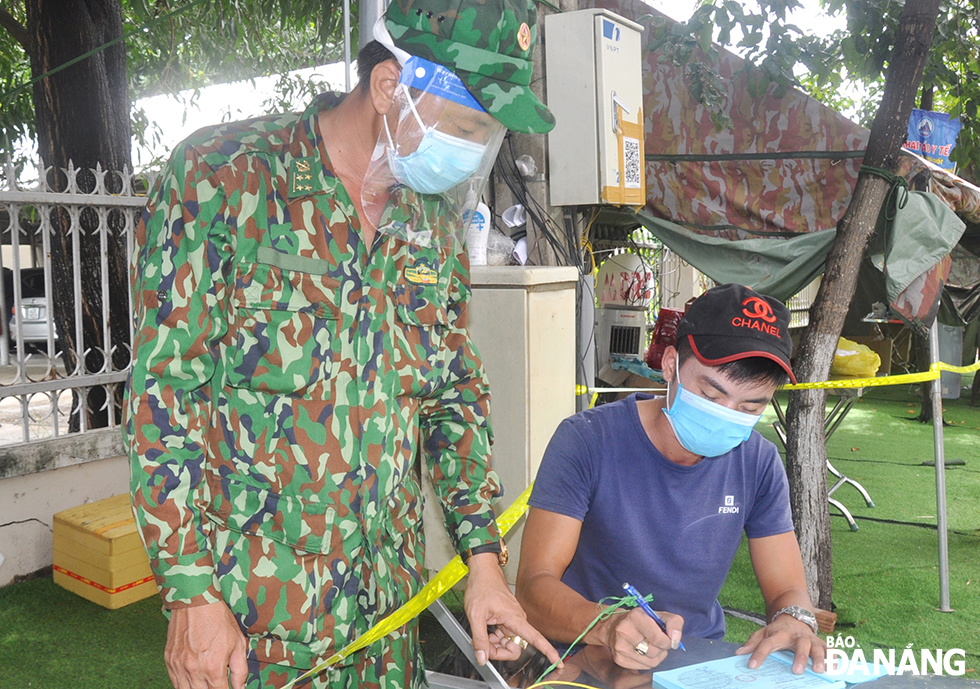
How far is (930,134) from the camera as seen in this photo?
15.1 feet

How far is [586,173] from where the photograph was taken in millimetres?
3543

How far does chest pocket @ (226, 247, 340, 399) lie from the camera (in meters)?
1.39

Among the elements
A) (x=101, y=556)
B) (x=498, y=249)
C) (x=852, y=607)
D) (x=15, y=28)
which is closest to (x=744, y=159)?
(x=498, y=249)

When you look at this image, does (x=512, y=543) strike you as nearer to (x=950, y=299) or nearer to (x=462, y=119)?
(x=462, y=119)

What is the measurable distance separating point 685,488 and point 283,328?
113 cm

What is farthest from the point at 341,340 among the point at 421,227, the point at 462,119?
the point at 462,119

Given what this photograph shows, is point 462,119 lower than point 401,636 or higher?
higher

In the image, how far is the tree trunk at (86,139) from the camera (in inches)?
185

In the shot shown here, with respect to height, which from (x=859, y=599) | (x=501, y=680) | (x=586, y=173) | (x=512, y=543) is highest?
(x=586, y=173)

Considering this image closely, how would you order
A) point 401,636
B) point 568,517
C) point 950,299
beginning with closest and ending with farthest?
point 401,636 < point 568,517 < point 950,299

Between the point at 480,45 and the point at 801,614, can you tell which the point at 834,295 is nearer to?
the point at 801,614

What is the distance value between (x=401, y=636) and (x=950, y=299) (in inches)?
173

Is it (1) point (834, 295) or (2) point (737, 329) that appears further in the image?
(1) point (834, 295)

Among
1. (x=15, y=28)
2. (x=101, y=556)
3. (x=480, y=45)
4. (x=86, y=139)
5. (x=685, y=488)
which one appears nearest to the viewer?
(x=480, y=45)
